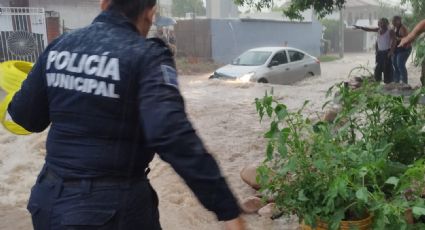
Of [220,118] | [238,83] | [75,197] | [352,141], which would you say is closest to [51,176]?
[75,197]

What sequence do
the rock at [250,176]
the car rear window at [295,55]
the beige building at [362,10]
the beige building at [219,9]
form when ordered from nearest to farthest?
the rock at [250,176]
the car rear window at [295,55]
the beige building at [219,9]
the beige building at [362,10]

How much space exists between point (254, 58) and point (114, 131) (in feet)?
35.5

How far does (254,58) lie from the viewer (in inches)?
479

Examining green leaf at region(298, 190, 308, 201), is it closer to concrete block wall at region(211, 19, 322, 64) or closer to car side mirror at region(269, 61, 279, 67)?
car side mirror at region(269, 61, 279, 67)

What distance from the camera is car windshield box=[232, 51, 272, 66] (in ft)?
39.3

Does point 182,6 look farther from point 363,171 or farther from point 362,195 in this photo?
point 362,195

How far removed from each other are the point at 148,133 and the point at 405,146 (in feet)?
6.75

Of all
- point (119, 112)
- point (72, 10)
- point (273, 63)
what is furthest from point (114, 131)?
point (72, 10)

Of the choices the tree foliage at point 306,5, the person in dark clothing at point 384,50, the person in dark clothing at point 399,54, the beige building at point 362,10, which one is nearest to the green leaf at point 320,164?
the tree foliage at point 306,5

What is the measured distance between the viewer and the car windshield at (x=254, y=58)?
471 inches

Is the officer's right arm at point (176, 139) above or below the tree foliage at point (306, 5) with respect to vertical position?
below

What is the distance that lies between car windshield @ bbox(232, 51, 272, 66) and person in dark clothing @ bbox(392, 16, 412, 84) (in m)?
3.34

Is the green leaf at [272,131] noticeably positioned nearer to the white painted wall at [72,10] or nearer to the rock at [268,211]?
the rock at [268,211]

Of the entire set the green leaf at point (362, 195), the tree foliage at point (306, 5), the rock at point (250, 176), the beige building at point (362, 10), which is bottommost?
the rock at point (250, 176)
